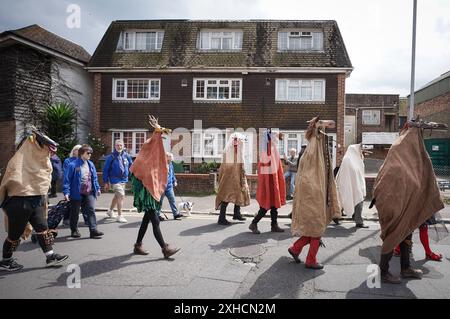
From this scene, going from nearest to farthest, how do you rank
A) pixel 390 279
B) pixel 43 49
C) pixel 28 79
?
pixel 390 279
pixel 28 79
pixel 43 49

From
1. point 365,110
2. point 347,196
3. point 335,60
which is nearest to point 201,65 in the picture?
point 335,60

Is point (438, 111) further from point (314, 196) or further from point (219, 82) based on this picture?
point (314, 196)

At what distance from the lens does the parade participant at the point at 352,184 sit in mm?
7883

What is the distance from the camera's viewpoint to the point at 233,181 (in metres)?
8.30

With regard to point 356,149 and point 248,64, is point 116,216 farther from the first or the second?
point 248,64

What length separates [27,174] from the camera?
4.88 m

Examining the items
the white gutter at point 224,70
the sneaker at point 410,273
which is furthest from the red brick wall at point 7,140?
the sneaker at point 410,273

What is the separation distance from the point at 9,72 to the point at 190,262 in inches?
626

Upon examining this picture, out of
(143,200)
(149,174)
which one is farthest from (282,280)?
(149,174)

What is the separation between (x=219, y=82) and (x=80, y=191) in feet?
44.6

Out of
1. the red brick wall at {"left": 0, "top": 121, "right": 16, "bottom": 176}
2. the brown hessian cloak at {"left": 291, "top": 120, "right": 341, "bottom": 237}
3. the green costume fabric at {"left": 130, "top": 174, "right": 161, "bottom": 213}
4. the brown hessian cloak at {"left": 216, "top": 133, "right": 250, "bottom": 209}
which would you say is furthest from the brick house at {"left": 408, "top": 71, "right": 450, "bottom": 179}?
the red brick wall at {"left": 0, "top": 121, "right": 16, "bottom": 176}

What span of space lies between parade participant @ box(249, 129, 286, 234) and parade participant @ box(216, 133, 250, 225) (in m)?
0.85
